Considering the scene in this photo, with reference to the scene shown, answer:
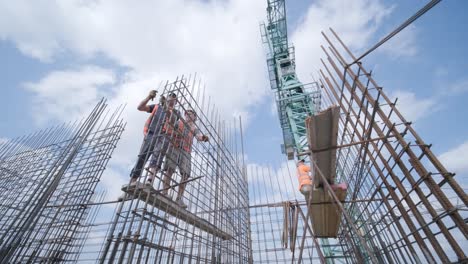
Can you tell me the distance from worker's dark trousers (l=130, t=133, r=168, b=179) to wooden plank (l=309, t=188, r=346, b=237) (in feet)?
8.40

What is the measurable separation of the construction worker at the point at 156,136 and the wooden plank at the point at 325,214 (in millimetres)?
2598

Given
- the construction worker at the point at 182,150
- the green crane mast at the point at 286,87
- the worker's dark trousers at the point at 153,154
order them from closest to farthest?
1. the worker's dark trousers at the point at 153,154
2. the construction worker at the point at 182,150
3. the green crane mast at the point at 286,87

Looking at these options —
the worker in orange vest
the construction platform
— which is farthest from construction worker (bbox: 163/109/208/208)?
the worker in orange vest

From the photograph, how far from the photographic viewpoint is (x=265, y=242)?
5.95 metres

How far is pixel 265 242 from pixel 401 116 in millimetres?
4814

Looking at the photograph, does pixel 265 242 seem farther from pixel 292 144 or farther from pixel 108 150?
pixel 292 144

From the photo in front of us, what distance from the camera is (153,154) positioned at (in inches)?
125

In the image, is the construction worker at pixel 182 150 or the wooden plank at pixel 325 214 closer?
the construction worker at pixel 182 150

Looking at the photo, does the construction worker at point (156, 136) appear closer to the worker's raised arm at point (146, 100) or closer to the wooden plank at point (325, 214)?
the worker's raised arm at point (146, 100)

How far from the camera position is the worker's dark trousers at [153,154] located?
3053 millimetres

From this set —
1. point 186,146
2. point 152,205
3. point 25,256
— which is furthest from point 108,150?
point 152,205

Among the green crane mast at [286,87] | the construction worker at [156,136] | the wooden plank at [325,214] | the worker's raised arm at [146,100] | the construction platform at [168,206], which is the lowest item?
the construction platform at [168,206]

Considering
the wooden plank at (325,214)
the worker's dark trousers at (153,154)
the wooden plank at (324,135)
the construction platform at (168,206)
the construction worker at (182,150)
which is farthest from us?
the wooden plank at (325,214)

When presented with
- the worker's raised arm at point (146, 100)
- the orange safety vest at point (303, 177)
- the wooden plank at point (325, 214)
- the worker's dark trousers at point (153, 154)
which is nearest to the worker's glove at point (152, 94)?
the worker's raised arm at point (146, 100)
